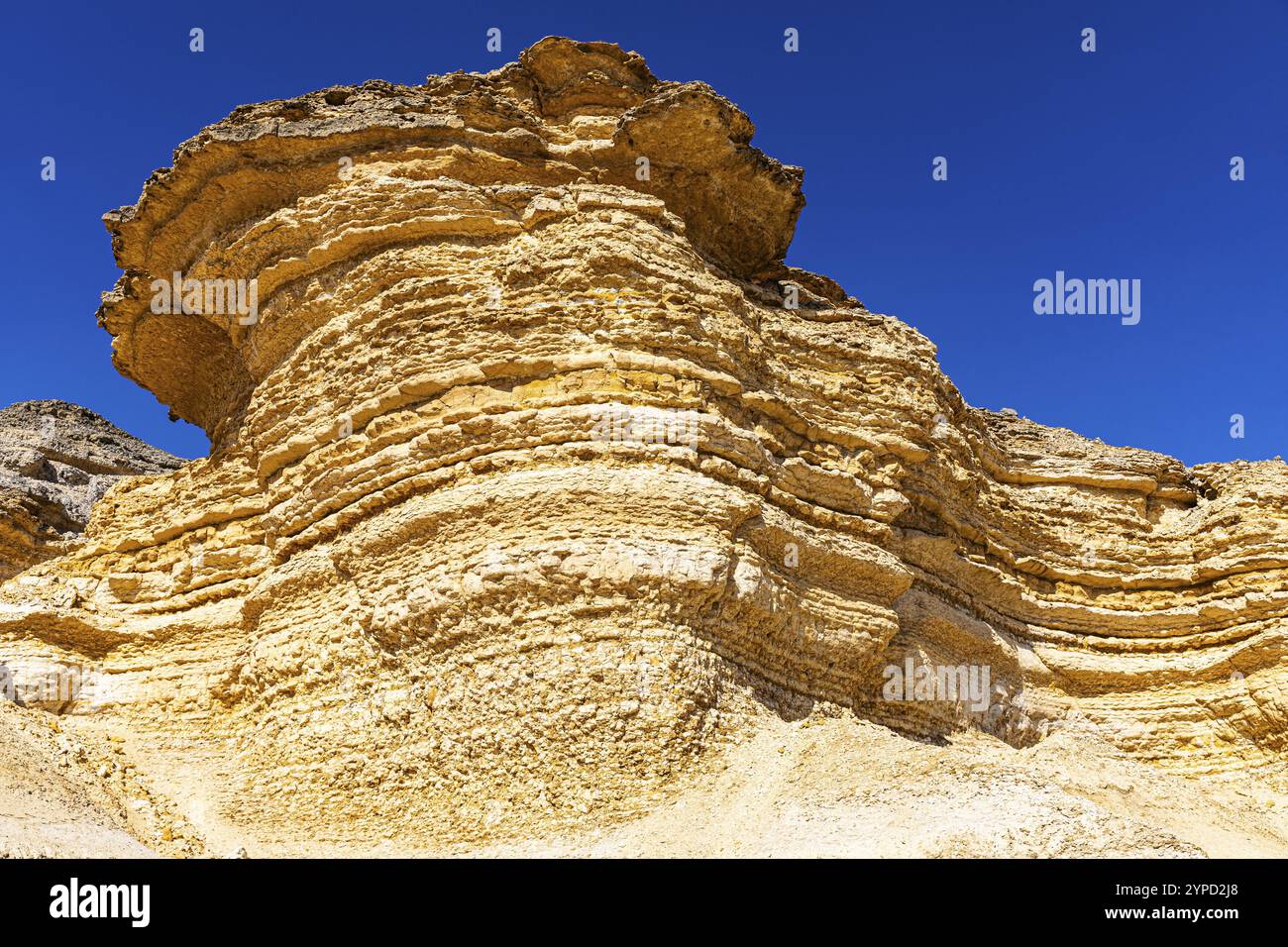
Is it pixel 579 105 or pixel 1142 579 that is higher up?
pixel 579 105

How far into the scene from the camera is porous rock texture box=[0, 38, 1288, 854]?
11500 millimetres

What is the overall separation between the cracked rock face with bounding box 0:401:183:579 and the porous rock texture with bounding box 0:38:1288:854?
16.5 feet

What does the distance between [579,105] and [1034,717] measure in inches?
470

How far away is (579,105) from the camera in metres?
17.5

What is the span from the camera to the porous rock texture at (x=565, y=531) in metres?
11.5

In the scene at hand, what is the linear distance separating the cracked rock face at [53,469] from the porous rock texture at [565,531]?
502 centimetres

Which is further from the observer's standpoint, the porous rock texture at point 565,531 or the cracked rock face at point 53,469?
the cracked rock face at point 53,469

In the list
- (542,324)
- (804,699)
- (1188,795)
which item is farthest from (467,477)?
(1188,795)

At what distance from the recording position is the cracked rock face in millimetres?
21672

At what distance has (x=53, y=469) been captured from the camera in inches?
1045

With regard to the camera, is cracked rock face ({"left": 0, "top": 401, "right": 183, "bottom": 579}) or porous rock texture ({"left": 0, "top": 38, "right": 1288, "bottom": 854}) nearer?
porous rock texture ({"left": 0, "top": 38, "right": 1288, "bottom": 854})

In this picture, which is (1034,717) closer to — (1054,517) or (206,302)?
(1054,517)

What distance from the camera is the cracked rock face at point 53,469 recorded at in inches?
853

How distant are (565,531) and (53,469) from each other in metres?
19.6
